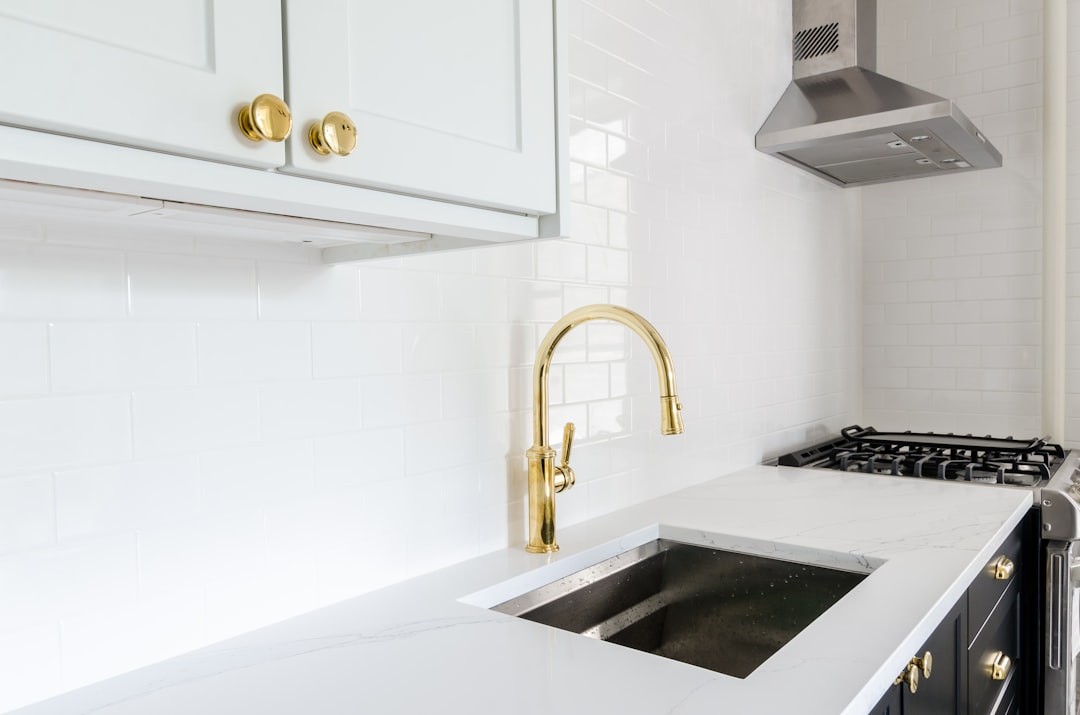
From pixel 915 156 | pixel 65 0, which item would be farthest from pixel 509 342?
pixel 915 156

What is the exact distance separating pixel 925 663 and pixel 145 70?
1.22 m

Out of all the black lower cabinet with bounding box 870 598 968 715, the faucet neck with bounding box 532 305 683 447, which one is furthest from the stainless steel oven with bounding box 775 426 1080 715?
the faucet neck with bounding box 532 305 683 447

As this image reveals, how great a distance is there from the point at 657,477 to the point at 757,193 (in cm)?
96

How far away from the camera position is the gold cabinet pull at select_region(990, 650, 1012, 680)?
1.65m

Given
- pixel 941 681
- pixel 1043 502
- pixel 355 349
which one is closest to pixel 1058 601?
pixel 1043 502

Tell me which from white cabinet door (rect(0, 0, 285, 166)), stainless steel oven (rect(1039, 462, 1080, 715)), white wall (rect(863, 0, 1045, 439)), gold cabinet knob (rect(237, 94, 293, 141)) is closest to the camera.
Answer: white cabinet door (rect(0, 0, 285, 166))

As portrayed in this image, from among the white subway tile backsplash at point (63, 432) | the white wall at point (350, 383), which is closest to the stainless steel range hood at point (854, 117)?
the white wall at point (350, 383)

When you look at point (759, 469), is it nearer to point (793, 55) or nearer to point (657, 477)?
point (657, 477)

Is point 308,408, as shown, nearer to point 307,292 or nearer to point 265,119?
point 307,292

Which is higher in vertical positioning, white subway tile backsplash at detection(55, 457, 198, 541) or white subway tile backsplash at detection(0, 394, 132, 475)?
white subway tile backsplash at detection(0, 394, 132, 475)

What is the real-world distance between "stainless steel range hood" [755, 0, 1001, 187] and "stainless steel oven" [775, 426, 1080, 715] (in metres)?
0.89

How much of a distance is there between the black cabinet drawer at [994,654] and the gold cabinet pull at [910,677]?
408 mm

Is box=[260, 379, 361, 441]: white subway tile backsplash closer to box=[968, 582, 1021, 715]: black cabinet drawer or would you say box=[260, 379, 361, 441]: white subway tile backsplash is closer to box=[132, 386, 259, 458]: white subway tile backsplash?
box=[132, 386, 259, 458]: white subway tile backsplash

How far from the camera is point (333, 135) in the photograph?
2.44 feet
